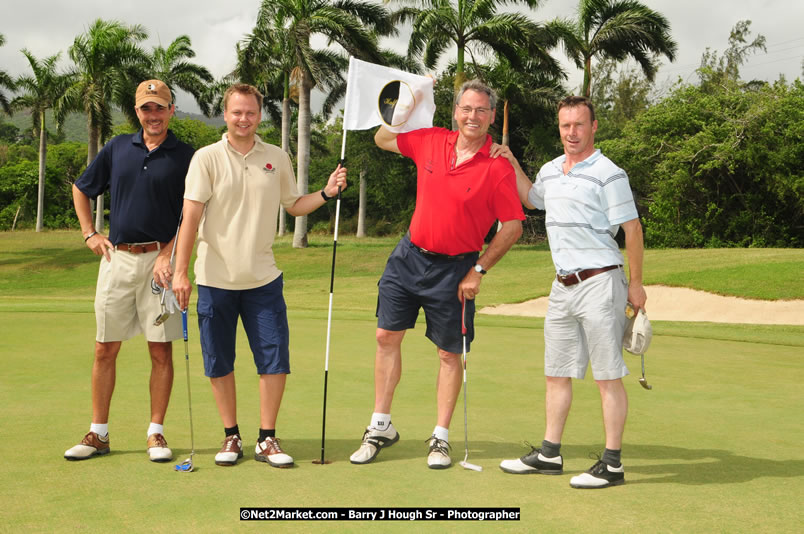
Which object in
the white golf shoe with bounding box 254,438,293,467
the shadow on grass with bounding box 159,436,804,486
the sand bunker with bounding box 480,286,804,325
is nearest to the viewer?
the shadow on grass with bounding box 159,436,804,486

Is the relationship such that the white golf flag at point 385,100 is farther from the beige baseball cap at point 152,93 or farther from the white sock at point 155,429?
the white sock at point 155,429

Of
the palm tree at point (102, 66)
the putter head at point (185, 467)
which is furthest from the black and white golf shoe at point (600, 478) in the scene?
the palm tree at point (102, 66)

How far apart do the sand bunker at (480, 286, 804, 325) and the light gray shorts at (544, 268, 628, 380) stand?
1105cm

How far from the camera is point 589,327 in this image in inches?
169

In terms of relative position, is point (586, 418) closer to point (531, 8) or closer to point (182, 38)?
point (531, 8)

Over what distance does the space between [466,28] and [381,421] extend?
26709 millimetres

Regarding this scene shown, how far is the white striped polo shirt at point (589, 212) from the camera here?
13.8 ft

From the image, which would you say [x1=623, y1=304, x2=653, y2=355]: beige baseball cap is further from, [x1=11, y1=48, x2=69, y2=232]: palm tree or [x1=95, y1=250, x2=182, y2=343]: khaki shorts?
[x1=11, y1=48, x2=69, y2=232]: palm tree

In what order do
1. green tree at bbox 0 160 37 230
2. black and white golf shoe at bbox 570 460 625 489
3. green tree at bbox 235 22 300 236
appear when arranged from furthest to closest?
green tree at bbox 0 160 37 230, green tree at bbox 235 22 300 236, black and white golf shoe at bbox 570 460 625 489

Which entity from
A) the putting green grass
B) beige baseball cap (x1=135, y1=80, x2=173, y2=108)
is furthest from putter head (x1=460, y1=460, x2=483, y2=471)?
beige baseball cap (x1=135, y1=80, x2=173, y2=108)

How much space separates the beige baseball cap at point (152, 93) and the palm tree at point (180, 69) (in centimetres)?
3711

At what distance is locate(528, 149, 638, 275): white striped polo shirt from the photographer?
4195 mm

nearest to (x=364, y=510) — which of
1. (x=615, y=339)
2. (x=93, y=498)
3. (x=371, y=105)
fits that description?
(x=93, y=498)

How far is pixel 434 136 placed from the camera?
15.7 ft
